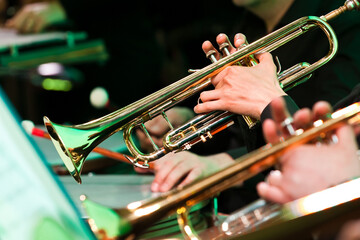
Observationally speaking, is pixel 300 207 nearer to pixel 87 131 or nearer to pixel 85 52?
pixel 87 131

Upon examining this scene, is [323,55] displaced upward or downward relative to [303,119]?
upward

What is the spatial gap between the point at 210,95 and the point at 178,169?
0.21 metres

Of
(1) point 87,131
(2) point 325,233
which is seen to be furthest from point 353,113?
(1) point 87,131

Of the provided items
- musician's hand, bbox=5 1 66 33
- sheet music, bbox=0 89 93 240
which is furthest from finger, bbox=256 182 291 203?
musician's hand, bbox=5 1 66 33

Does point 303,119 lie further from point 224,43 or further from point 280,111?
point 224,43

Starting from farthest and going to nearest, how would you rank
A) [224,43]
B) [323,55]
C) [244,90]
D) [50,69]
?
[50,69]
[323,55]
[224,43]
[244,90]

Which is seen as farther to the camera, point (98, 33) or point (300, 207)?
point (98, 33)

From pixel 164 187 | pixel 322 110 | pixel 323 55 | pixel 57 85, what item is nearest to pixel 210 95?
pixel 164 187

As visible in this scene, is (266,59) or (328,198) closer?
(328,198)

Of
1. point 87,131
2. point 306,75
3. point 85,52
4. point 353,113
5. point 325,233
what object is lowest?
point 325,233

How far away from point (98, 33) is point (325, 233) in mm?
2286

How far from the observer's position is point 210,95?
1.15 m

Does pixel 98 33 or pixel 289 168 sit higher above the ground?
pixel 98 33

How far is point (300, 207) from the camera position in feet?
2.00
